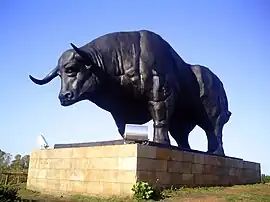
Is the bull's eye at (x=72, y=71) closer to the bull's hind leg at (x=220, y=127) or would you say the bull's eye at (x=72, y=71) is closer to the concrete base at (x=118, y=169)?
the concrete base at (x=118, y=169)

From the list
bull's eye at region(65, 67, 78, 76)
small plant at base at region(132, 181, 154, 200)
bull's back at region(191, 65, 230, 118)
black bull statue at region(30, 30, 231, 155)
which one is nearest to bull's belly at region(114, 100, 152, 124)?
black bull statue at region(30, 30, 231, 155)

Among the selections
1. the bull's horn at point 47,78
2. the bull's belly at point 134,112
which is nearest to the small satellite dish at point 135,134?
the bull's belly at point 134,112

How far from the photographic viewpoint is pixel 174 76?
12086 millimetres

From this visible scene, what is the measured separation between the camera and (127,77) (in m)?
11.2

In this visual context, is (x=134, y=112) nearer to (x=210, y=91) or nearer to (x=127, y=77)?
(x=127, y=77)

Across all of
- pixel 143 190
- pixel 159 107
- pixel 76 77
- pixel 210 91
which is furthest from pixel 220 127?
pixel 76 77

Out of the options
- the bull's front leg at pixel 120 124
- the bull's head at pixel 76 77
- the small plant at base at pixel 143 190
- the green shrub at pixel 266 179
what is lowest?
the small plant at base at pixel 143 190

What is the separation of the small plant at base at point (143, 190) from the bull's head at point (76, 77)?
377 centimetres

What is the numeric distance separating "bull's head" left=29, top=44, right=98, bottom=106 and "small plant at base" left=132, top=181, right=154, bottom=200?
3.77 metres

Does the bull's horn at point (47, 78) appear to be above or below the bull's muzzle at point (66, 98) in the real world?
above

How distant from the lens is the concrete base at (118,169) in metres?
9.25

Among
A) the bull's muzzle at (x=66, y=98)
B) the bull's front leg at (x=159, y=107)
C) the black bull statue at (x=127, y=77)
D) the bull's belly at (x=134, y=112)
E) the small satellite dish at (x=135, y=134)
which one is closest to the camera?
the small satellite dish at (x=135, y=134)

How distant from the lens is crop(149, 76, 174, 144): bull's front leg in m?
11.2

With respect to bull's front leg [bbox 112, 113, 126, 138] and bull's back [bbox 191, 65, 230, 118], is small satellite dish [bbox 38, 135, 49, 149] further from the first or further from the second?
bull's back [bbox 191, 65, 230, 118]
